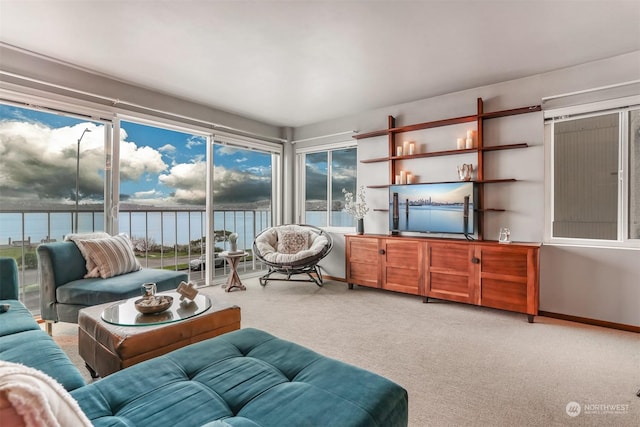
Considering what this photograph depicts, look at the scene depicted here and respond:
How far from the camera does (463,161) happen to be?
3.78 m

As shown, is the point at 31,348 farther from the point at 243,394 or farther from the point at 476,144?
the point at 476,144

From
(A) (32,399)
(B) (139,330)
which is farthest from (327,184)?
(A) (32,399)

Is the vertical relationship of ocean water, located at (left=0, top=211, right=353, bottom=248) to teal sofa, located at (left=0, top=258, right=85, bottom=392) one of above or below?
above

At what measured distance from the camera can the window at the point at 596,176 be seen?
290 cm

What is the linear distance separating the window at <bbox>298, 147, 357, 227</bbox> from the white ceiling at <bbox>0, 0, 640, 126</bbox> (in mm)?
1458

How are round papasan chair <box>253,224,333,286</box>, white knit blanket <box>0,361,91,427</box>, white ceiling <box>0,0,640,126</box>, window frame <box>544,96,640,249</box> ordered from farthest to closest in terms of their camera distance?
round papasan chair <box>253,224,333,286</box> < window frame <box>544,96,640,249</box> < white ceiling <box>0,0,640,126</box> < white knit blanket <box>0,361,91,427</box>

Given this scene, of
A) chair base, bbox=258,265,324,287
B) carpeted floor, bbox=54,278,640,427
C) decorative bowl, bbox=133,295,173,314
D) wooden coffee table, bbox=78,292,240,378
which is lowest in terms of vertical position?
carpeted floor, bbox=54,278,640,427

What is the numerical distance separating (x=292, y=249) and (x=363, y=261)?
1.07 metres

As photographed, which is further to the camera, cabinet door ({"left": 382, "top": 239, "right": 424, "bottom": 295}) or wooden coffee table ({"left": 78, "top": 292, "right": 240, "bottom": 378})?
cabinet door ({"left": 382, "top": 239, "right": 424, "bottom": 295})

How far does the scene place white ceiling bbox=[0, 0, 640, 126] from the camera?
2207 millimetres

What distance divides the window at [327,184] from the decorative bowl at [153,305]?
3248 mm

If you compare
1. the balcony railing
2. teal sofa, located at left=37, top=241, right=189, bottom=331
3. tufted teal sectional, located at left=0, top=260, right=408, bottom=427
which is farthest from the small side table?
tufted teal sectional, located at left=0, top=260, right=408, bottom=427

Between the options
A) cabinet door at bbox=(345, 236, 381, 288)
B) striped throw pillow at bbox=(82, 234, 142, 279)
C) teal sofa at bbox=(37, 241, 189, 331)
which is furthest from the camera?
cabinet door at bbox=(345, 236, 381, 288)

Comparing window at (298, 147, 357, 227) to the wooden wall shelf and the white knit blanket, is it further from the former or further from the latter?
the white knit blanket
